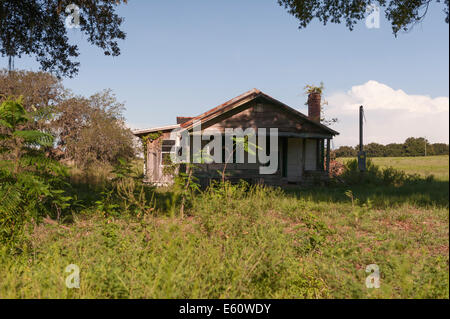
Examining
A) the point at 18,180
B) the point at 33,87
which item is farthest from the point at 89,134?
the point at 18,180

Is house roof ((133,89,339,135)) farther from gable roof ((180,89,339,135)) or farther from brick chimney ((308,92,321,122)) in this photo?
brick chimney ((308,92,321,122))

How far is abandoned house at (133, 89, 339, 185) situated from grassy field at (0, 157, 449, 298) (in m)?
8.90

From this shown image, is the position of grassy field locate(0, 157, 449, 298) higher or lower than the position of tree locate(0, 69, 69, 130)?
lower

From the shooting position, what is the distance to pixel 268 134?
15.4 m

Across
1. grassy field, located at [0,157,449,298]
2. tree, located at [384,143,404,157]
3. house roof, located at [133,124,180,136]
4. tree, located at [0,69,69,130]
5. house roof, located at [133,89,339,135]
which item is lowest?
grassy field, located at [0,157,449,298]

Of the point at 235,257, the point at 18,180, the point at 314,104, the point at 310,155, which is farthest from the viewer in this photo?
the point at 314,104

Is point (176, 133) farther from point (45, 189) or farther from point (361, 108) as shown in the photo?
point (361, 108)

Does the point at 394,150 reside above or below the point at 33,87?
below

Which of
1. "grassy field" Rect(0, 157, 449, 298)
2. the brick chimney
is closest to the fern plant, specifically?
"grassy field" Rect(0, 157, 449, 298)

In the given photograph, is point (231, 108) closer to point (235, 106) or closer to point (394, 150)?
point (235, 106)

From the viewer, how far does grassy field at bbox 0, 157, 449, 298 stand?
9.55ft

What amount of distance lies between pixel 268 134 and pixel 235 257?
12.0m
